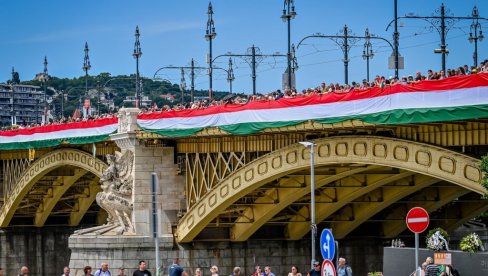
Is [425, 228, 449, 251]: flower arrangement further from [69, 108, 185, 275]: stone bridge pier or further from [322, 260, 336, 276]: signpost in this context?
[69, 108, 185, 275]: stone bridge pier

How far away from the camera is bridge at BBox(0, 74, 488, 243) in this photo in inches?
1628

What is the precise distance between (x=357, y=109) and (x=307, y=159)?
6.05m

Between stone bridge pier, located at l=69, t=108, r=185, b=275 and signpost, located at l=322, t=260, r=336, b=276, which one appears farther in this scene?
stone bridge pier, located at l=69, t=108, r=185, b=275

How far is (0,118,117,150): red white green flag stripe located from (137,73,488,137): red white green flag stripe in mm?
7782

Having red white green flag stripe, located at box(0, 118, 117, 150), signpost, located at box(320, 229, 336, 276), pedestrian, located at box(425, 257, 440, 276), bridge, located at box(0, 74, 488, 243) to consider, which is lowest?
pedestrian, located at box(425, 257, 440, 276)

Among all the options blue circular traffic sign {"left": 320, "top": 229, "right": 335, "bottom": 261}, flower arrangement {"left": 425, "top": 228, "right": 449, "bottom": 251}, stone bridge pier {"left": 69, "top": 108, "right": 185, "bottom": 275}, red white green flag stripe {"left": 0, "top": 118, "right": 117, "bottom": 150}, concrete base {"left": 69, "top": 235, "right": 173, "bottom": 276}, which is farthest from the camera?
red white green flag stripe {"left": 0, "top": 118, "right": 117, "bottom": 150}

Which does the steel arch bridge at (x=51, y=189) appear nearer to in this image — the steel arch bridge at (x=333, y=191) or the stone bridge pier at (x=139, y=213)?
the stone bridge pier at (x=139, y=213)

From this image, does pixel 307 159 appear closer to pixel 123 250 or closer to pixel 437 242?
pixel 437 242

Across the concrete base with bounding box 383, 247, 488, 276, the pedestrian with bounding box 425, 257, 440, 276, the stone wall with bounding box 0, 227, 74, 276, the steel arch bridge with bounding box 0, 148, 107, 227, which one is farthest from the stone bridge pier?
the stone wall with bounding box 0, 227, 74, 276

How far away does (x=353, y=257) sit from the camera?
205 ft

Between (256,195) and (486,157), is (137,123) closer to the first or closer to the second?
(256,195)

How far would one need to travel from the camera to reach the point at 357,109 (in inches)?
1751

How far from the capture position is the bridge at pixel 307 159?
41344mm

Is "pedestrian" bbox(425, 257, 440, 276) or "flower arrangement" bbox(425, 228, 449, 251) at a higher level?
"flower arrangement" bbox(425, 228, 449, 251)
